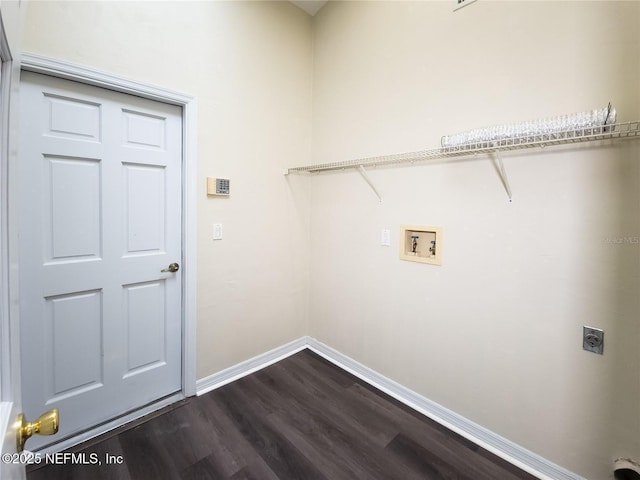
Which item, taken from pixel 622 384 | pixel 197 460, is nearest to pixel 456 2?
pixel 622 384

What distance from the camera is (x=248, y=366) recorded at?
2395mm

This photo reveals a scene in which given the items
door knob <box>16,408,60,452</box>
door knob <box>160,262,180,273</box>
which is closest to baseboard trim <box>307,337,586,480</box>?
door knob <box>160,262,180,273</box>

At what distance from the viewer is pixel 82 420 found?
171cm

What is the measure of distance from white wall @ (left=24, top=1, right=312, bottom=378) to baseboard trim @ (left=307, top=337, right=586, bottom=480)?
2.46ft

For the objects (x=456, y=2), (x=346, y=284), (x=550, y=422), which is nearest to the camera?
(x=550, y=422)

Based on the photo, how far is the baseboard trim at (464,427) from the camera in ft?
4.89

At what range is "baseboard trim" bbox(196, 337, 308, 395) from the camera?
7.05 ft

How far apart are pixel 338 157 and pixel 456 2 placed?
48.7 inches

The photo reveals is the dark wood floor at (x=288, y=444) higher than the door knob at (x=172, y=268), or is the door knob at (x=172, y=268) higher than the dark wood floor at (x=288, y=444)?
the door knob at (x=172, y=268)

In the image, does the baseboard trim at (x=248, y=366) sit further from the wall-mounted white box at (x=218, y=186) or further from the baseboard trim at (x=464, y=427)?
the wall-mounted white box at (x=218, y=186)

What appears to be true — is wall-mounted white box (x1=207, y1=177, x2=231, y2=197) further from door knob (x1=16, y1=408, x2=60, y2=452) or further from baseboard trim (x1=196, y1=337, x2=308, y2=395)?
door knob (x1=16, y1=408, x2=60, y2=452)

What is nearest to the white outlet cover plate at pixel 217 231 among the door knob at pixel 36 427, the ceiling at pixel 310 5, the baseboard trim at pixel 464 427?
the baseboard trim at pixel 464 427

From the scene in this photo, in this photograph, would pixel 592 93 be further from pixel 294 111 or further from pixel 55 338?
pixel 55 338

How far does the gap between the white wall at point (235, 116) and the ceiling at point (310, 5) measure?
0.19 feet
